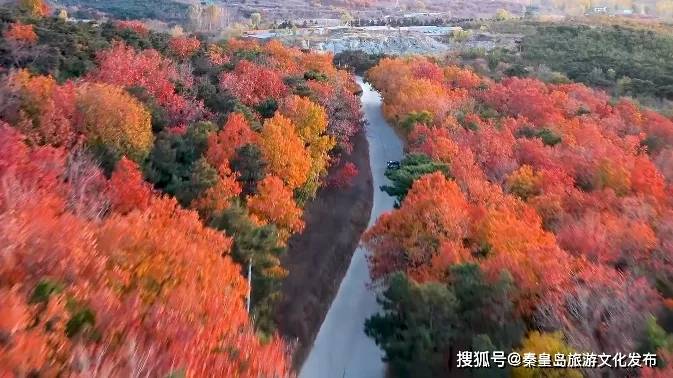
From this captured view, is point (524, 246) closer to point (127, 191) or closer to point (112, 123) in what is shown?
point (127, 191)

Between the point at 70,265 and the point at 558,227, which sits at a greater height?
the point at 70,265

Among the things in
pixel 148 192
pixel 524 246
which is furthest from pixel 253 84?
pixel 524 246

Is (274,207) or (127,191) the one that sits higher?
(127,191)

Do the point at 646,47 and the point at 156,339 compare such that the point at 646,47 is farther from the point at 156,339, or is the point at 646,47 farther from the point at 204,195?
the point at 156,339

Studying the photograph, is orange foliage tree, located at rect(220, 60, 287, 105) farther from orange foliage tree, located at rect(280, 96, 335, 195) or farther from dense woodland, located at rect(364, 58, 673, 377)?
dense woodland, located at rect(364, 58, 673, 377)

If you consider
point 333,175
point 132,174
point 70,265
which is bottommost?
point 333,175

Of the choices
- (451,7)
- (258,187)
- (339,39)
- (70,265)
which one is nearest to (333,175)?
(258,187)

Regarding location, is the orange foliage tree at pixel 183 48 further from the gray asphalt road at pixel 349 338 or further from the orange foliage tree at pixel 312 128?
the gray asphalt road at pixel 349 338
